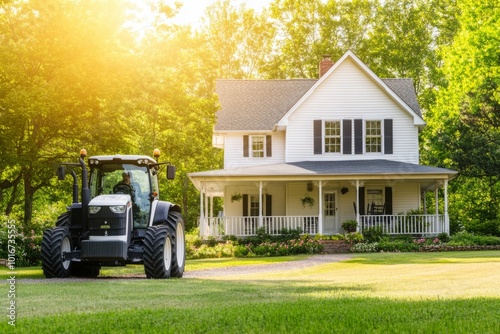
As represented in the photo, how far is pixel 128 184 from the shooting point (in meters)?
17.8

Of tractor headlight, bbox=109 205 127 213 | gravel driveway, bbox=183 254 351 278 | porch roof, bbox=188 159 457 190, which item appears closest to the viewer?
tractor headlight, bbox=109 205 127 213

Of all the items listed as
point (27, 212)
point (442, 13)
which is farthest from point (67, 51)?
point (442, 13)

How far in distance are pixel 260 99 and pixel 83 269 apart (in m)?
24.3

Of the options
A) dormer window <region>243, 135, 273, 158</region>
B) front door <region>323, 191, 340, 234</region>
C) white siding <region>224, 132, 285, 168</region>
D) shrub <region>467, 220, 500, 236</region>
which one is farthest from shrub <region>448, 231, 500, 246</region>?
dormer window <region>243, 135, 273, 158</region>

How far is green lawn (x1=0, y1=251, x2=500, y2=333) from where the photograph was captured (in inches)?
362

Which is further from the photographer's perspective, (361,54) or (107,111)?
(361,54)

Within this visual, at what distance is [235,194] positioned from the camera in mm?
38125

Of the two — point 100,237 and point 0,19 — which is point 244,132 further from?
point 100,237

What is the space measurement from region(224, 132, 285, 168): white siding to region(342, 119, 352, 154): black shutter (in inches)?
117

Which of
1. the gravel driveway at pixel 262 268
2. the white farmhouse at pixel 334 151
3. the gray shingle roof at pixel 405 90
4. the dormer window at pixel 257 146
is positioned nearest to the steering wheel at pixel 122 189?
the gravel driveway at pixel 262 268

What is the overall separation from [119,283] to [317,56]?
40.7 m

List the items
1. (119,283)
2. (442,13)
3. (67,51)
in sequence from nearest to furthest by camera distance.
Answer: (119,283) < (67,51) < (442,13)

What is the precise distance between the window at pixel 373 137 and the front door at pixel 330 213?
2654 mm

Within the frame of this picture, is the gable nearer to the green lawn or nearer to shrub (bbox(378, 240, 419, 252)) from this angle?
shrub (bbox(378, 240, 419, 252))
